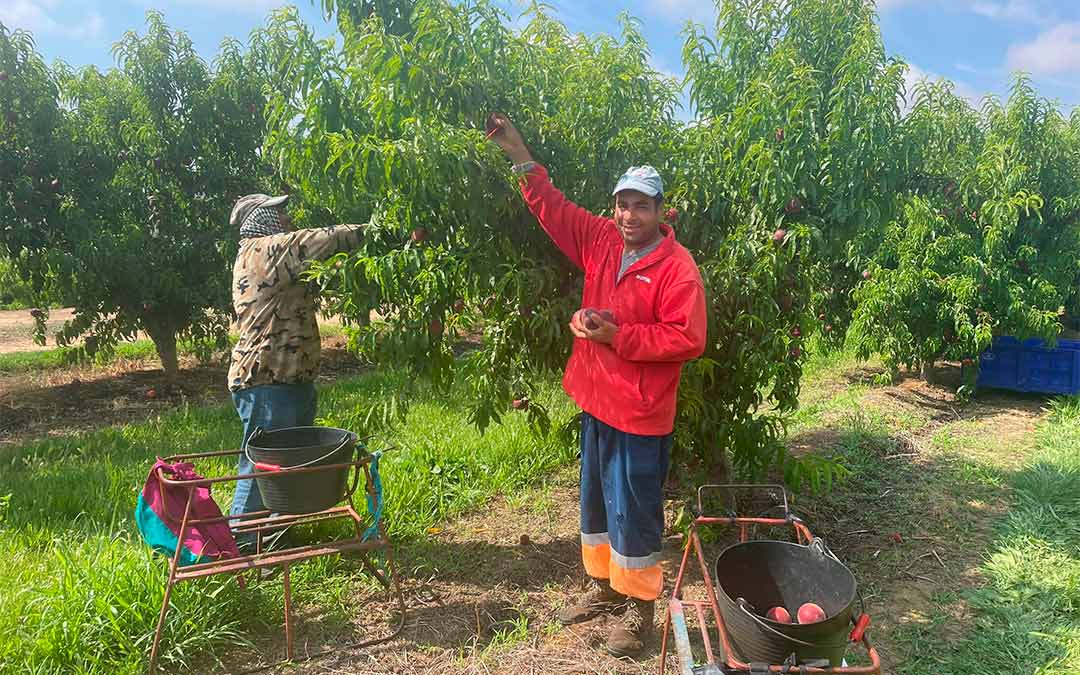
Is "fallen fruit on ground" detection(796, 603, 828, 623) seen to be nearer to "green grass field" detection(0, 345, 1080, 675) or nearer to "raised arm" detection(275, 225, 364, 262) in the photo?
"green grass field" detection(0, 345, 1080, 675)

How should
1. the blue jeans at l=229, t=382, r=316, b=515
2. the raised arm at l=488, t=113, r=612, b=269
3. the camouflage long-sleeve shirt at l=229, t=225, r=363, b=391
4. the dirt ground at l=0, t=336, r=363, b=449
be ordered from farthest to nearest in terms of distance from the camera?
the dirt ground at l=0, t=336, r=363, b=449 → the blue jeans at l=229, t=382, r=316, b=515 → the camouflage long-sleeve shirt at l=229, t=225, r=363, b=391 → the raised arm at l=488, t=113, r=612, b=269

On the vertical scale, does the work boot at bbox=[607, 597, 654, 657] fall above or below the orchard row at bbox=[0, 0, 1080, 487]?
below

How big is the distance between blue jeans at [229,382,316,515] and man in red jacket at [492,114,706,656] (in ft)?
4.49

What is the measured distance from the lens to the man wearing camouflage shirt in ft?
10.2

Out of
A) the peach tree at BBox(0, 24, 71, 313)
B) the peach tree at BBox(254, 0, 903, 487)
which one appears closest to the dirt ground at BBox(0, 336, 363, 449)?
the peach tree at BBox(0, 24, 71, 313)

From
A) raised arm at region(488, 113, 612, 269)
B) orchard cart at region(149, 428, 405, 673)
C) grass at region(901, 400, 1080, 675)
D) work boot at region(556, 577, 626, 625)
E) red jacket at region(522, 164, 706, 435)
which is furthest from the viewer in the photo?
work boot at region(556, 577, 626, 625)

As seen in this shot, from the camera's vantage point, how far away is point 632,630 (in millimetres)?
2729

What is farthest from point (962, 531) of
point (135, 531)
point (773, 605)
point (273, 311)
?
point (135, 531)

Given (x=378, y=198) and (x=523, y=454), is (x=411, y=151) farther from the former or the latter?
(x=523, y=454)

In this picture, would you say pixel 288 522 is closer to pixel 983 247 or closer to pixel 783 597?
pixel 783 597

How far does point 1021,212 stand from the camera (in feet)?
22.4

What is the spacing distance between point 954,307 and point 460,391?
4.77 meters

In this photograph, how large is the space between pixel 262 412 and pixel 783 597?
240 cm

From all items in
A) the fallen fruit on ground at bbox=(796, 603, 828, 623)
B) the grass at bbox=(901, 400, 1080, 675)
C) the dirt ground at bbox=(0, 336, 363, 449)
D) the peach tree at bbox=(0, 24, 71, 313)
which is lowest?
the grass at bbox=(901, 400, 1080, 675)
